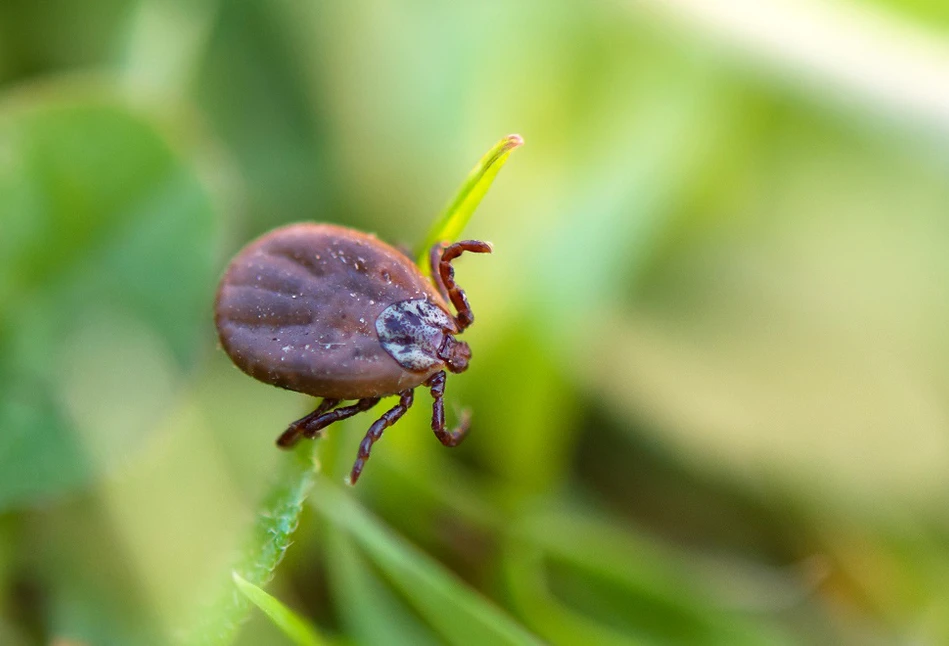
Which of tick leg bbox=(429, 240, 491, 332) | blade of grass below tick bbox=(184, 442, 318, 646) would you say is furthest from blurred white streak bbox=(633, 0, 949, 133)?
blade of grass below tick bbox=(184, 442, 318, 646)

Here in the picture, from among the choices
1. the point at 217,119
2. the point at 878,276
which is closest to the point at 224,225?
the point at 217,119

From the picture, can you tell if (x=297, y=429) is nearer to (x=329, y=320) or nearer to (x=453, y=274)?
(x=329, y=320)

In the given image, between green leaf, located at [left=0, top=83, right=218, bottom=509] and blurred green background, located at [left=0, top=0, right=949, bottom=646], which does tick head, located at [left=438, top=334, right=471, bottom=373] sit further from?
green leaf, located at [left=0, top=83, right=218, bottom=509]

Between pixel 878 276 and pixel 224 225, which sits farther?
pixel 878 276

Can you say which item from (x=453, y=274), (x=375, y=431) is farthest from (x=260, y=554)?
(x=453, y=274)

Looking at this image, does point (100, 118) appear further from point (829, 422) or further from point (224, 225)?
point (829, 422)

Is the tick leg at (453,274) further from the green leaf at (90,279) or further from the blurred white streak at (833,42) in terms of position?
the blurred white streak at (833,42)
